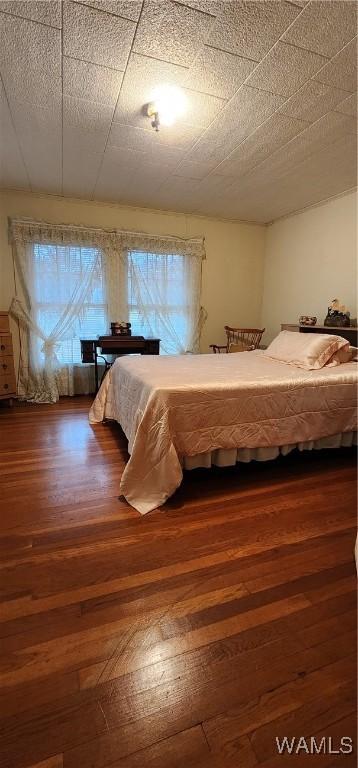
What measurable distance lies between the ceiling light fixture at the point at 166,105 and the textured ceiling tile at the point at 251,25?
0.43m

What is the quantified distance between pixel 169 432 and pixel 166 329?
9.38 ft

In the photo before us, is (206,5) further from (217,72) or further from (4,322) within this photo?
(4,322)

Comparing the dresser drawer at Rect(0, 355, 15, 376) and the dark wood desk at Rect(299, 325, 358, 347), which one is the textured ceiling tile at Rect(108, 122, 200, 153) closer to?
the dark wood desk at Rect(299, 325, 358, 347)

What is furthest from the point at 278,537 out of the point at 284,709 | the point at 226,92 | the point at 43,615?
the point at 226,92

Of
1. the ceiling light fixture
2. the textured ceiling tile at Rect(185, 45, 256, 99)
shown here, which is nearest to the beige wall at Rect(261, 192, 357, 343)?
the textured ceiling tile at Rect(185, 45, 256, 99)

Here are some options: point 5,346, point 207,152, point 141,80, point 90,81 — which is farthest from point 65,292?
point 141,80

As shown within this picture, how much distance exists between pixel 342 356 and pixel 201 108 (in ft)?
6.99

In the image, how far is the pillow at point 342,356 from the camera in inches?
Result: 107

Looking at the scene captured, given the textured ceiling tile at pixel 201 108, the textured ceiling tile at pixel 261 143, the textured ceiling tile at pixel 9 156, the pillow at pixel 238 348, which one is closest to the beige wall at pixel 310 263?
the pillow at pixel 238 348

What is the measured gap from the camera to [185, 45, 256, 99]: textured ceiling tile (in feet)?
5.51

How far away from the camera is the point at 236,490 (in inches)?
81.8

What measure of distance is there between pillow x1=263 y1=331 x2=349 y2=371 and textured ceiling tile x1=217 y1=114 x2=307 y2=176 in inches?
61.7

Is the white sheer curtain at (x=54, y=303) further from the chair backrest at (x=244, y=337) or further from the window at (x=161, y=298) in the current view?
the chair backrest at (x=244, y=337)

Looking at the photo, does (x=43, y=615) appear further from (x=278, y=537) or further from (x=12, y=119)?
(x=12, y=119)
